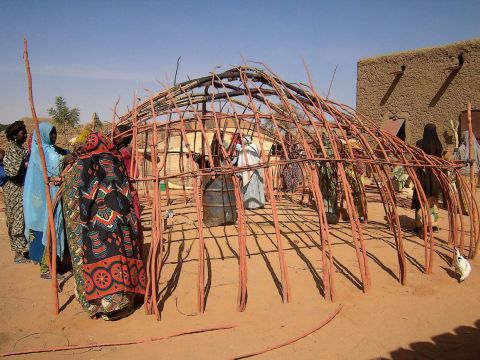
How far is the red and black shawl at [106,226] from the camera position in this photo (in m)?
3.14

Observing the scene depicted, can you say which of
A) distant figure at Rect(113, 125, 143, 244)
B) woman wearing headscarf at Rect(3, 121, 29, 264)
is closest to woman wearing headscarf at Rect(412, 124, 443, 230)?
distant figure at Rect(113, 125, 143, 244)

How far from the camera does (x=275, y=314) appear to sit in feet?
11.3

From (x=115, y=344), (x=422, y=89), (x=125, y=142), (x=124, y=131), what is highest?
(x=422, y=89)

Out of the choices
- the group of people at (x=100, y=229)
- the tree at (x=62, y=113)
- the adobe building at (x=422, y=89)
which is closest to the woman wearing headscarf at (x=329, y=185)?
the group of people at (x=100, y=229)

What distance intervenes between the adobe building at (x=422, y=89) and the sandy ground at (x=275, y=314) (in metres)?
6.82

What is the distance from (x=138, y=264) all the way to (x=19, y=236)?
93.5 inches

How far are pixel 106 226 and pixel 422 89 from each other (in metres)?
10.9

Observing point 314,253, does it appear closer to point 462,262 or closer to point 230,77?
point 462,262

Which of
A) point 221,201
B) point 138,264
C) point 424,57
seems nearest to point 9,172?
point 138,264

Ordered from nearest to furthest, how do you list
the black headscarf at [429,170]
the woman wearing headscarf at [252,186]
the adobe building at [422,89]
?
1. the black headscarf at [429,170]
2. the woman wearing headscarf at [252,186]
3. the adobe building at [422,89]

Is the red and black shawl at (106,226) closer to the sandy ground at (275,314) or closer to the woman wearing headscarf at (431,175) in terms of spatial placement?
the sandy ground at (275,314)

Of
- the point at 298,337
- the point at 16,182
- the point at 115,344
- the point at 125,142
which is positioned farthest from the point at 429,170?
the point at 16,182

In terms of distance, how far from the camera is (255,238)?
6.07 metres

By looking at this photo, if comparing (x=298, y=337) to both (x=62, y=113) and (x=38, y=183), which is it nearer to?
(x=38, y=183)
